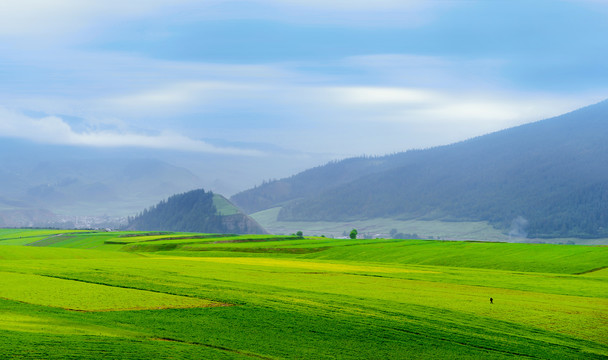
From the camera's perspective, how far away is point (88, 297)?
4944 centimetres

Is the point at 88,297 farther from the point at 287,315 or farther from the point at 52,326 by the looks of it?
the point at 287,315

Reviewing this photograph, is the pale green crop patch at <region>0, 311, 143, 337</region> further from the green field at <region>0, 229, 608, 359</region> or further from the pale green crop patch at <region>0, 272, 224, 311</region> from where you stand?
the pale green crop patch at <region>0, 272, 224, 311</region>

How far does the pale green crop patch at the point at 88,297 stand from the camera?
46000 millimetres

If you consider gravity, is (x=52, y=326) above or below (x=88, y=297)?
below

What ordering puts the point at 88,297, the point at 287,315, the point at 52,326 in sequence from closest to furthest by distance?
the point at 52,326 → the point at 287,315 → the point at 88,297

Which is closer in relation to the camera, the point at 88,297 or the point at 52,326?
the point at 52,326

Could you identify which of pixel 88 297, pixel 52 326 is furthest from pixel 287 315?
pixel 88 297

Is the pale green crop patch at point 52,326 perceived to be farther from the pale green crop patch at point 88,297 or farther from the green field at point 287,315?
the pale green crop patch at point 88,297

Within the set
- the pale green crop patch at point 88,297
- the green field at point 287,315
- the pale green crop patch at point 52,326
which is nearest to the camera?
the green field at point 287,315

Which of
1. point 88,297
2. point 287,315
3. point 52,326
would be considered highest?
point 88,297

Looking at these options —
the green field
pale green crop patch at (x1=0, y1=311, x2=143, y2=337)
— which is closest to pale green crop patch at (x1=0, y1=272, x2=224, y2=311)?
the green field

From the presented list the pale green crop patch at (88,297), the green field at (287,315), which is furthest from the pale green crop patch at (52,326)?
the pale green crop patch at (88,297)

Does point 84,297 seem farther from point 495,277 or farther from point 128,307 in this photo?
point 495,277

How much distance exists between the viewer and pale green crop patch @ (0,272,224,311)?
46000 mm
